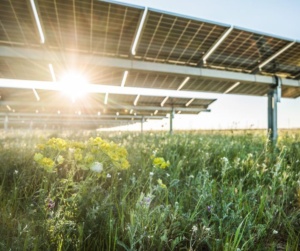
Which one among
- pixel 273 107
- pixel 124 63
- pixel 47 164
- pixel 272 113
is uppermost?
pixel 124 63

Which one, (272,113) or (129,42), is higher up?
(129,42)

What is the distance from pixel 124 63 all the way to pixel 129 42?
0.75m

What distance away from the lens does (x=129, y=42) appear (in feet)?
22.8

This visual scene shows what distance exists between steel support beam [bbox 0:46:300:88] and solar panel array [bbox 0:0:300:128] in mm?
78

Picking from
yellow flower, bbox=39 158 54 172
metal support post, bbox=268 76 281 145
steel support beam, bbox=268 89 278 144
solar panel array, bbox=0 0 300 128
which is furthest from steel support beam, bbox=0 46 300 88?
yellow flower, bbox=39 158 54 172

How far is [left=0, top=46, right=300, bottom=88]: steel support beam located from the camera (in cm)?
562

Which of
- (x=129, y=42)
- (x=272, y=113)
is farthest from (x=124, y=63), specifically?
(x=272, y=113)

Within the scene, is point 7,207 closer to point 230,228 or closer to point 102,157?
point 102,157

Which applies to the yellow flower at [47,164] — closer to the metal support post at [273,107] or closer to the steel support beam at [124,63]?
the steel support beam at [124,63]

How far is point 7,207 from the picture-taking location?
1.89 m

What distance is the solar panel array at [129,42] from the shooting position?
5.96 m

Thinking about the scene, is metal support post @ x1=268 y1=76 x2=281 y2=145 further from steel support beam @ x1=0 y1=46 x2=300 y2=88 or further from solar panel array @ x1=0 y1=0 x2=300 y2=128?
solar panel array @ x1=0 y1=0 x2=300 y2=128

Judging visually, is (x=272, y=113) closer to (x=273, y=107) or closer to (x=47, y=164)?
(x=273, y=107)

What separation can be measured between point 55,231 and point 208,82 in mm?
9348
